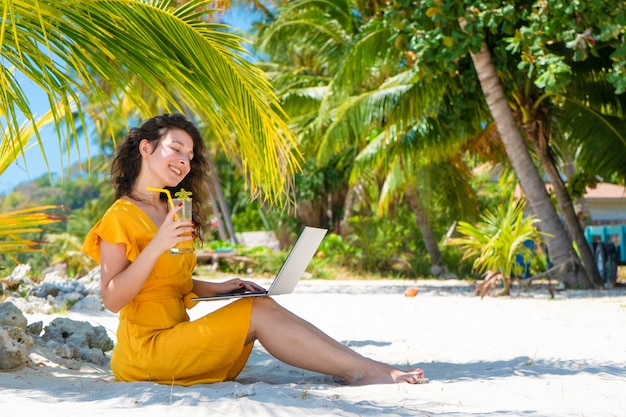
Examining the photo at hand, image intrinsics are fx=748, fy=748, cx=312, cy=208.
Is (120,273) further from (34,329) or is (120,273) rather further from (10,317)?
(34,329)

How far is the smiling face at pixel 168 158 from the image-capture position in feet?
10.4

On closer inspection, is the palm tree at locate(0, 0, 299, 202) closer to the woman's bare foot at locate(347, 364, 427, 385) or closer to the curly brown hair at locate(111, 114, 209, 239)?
the curly brown hair at locate(111, 114, 209, 239)

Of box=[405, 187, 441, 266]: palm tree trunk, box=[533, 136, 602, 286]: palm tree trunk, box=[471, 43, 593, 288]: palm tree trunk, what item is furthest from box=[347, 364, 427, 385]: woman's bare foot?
box=[405, 187, 441, 266]: palm tree trunk

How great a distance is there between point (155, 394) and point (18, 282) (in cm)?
440

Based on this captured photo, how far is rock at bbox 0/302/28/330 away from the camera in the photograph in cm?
370

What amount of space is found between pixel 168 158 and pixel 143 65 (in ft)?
1.71

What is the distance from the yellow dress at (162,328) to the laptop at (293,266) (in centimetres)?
8

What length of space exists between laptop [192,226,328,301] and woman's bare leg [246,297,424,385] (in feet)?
0.29

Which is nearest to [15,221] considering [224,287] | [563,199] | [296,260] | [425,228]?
[224,287]

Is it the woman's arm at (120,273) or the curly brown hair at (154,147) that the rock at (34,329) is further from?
the woman's arm at (120,273)

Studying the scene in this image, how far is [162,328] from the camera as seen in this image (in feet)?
10.2

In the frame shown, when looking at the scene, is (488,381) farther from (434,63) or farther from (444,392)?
(434,63)

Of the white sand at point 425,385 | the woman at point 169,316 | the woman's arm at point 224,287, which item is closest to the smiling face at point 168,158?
the woman at point 169,316

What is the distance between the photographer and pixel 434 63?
911 cm
